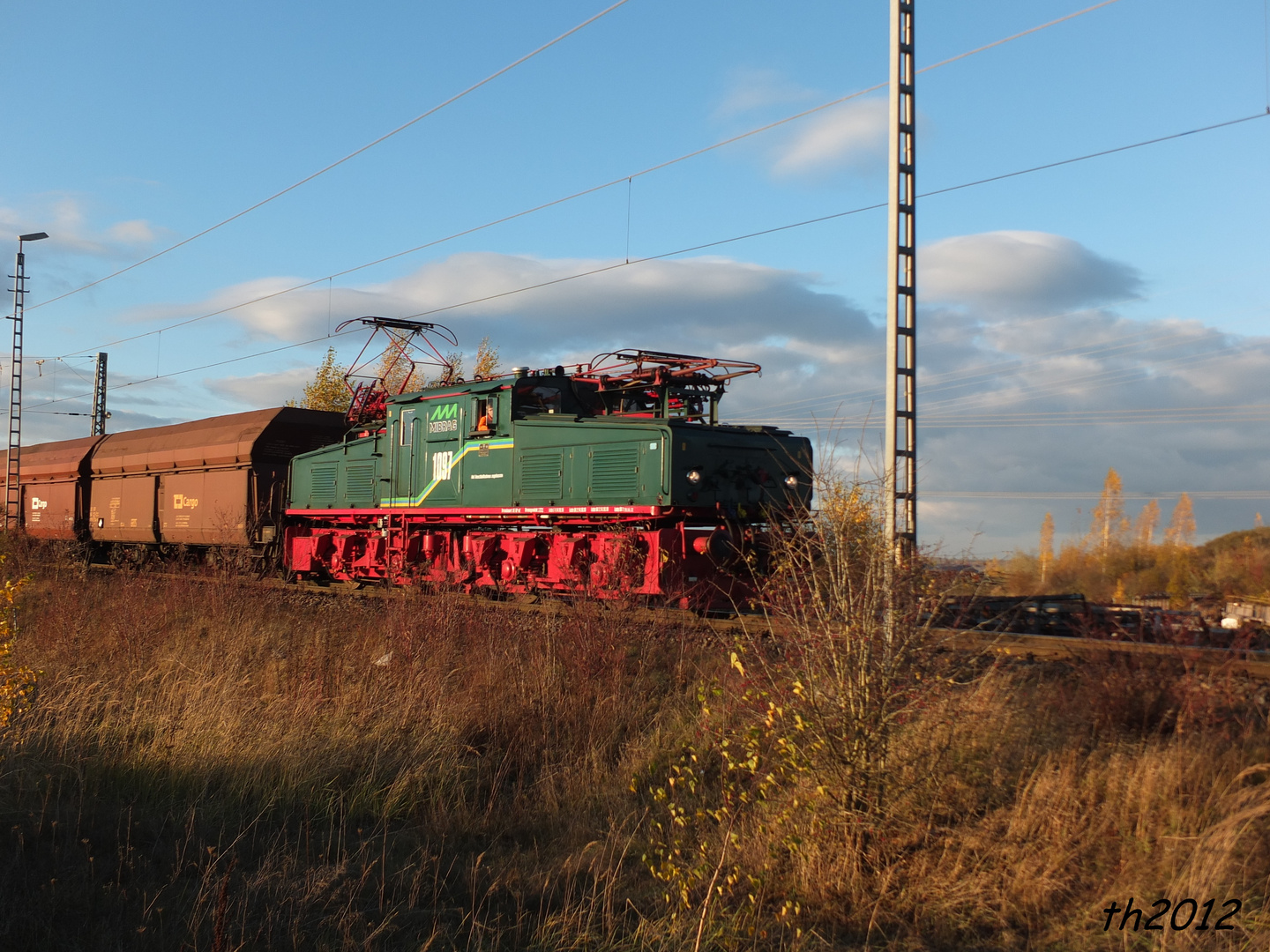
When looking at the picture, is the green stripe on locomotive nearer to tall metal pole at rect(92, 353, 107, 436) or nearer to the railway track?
the railway track

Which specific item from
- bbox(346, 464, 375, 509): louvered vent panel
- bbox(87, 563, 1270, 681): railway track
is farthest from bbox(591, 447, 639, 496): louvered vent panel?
bbox(346, 464, 375, 509): louvered vent panel

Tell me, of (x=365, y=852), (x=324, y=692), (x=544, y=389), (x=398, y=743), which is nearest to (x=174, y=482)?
(x=544, y=389)

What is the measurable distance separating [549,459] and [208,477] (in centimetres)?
1088

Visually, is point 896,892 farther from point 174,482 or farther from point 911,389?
point 174,482

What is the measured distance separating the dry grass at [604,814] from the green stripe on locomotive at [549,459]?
12.6 feet

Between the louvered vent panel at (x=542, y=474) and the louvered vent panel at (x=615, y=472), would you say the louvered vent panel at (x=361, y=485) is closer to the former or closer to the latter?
the louvered vent panel at (x=542, y=474)

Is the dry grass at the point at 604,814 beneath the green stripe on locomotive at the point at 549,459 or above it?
beneath

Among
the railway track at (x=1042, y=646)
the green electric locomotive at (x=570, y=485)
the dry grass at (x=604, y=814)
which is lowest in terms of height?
the dry grass at (x=604, y=814)

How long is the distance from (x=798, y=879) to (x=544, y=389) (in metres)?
10.4

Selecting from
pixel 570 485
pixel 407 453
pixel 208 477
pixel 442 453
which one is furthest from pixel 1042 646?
pixel 208 477

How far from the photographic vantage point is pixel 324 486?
61.9 ft

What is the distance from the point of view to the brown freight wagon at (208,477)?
19.8m

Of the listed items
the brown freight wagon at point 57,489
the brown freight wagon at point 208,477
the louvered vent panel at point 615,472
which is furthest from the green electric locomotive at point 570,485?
the brown freight wagon at point 57,489

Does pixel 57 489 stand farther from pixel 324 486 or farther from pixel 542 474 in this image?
pixel 542 474
